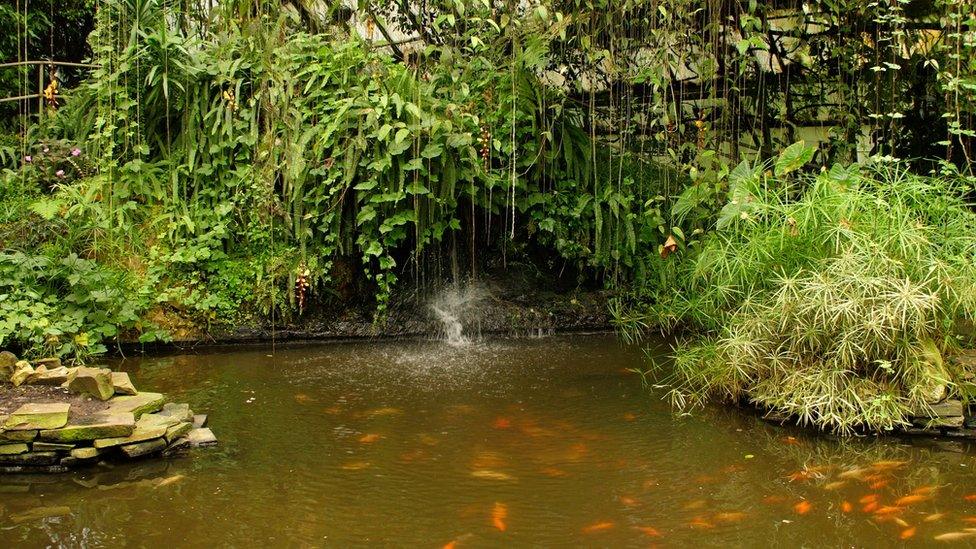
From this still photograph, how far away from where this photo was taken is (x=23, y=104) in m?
9.70

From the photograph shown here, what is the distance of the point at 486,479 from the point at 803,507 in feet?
5.29

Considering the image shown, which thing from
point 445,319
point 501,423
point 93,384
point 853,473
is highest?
point 445,319

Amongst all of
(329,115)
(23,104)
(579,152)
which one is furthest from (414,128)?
(23,104)

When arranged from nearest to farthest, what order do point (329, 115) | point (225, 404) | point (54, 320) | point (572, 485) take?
point (572, 485), point (225, 404), point (54, 320), point (329, 115)

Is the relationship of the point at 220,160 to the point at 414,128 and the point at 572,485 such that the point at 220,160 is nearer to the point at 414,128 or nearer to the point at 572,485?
the point at 414,128

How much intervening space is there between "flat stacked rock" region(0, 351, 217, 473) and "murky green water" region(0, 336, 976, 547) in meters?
0.13

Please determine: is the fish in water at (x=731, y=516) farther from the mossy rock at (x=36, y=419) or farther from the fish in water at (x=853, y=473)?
the mossy rock at (x=36, y=419)

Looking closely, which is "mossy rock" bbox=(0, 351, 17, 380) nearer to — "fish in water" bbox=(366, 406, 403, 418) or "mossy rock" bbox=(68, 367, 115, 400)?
"mossy rock" bbox=(68, 367, 115, 400)

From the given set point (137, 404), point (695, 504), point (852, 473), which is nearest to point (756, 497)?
point (695, 504)

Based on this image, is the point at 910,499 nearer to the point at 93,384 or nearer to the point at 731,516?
the point at 731,516

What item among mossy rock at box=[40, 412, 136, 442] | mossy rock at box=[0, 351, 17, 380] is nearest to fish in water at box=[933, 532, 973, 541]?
mossy rock at box=[40, 412, 136, 442]

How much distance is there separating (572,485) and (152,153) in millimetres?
5807

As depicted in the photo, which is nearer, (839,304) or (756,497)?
(756,497)

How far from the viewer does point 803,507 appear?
13.9 ft
